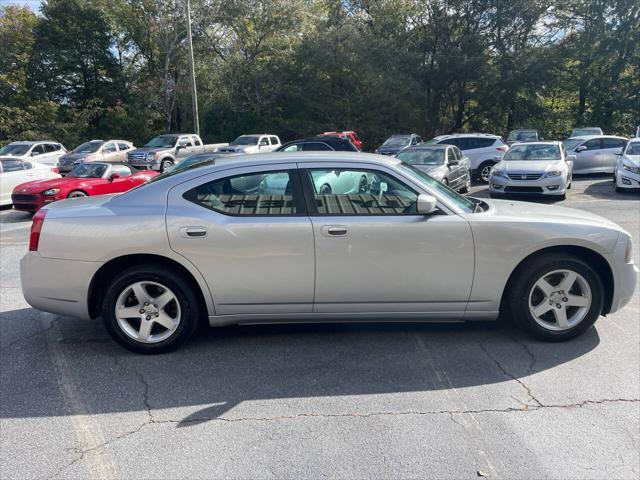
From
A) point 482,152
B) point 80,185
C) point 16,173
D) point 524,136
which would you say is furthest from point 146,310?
point 524,136

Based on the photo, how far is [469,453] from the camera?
2961 mm

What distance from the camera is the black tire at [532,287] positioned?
4.27 meters

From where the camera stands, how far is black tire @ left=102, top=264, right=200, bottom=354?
4141 mm

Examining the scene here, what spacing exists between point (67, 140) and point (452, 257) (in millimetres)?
34471

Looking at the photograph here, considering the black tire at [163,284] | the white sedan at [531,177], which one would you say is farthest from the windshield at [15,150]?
the black tire at [163,284]

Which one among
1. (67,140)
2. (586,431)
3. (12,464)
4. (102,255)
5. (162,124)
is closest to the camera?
(12,464)

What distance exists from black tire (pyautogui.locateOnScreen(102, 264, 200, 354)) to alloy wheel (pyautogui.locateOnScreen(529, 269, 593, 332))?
9.01 feet

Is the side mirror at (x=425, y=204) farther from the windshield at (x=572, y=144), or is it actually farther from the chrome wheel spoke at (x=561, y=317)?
the windshield at (x=572, y=144)

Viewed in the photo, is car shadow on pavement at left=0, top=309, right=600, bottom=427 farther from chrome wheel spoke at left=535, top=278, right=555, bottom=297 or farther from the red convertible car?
the red convertible car

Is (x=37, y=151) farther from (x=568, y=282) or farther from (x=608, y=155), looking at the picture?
(x=568, y=282)

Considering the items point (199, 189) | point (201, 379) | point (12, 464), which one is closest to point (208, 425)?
point (201, 379)

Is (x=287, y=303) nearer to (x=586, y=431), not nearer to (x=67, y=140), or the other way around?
(x=586, y=431)

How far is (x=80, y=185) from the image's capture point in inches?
491

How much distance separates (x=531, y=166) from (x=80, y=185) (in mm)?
11065
